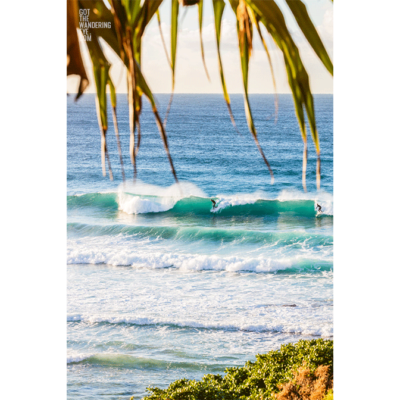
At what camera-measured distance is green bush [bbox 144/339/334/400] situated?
2.82 metres

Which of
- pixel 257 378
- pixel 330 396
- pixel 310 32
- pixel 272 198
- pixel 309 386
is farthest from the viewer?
pixel 272 198

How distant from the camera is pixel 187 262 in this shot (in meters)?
3.34

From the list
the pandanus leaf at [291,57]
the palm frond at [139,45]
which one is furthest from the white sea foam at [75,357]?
the pandanus leaf at [291,57]

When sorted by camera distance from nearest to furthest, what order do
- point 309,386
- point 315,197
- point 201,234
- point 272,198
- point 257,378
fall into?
point 309,386, point 257,378, point 315,197, point 272,198, point 201,234

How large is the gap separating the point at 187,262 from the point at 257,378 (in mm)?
1021

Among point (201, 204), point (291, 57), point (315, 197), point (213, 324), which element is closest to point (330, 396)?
point (213, 324)

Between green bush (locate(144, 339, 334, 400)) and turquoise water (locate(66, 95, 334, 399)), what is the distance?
0.35ft

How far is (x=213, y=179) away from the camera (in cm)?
328

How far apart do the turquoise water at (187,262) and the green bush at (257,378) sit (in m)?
0.11

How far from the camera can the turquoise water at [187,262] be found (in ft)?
9.94

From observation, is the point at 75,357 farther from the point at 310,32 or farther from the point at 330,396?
the point at 310,32

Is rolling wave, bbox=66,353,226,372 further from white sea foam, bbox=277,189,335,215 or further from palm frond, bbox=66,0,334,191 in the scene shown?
palm frond, bbox=66,0,334,191

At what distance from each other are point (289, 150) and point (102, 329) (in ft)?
6.58
